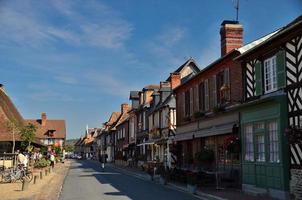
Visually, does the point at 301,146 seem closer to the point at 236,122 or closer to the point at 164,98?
the point at 236,122

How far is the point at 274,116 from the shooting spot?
15578 millimetres

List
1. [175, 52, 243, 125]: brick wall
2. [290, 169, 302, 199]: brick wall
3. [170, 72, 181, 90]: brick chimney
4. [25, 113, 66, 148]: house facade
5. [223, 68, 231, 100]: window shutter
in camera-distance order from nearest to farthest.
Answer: [290, 169, 302, 199]: brick wall, [175, 52, 243, 125]: brick wall, [223, 68, 231, 100]: window shutter, [170, 72, 181, 90]: brick chimney, [25, 113, 66, 148]: house facade

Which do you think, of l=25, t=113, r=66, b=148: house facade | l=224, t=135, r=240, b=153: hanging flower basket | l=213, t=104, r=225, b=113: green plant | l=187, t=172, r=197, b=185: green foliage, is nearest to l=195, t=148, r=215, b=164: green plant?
l=213, t=104, r=225, b=113: green plant

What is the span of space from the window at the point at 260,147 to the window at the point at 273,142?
55 centimetres

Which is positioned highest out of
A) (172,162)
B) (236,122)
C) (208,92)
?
(208,92)

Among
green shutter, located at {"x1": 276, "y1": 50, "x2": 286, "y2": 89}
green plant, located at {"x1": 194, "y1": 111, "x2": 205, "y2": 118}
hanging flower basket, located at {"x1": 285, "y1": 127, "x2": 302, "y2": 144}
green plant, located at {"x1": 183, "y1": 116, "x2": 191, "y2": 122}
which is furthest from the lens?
green plant, located at {"x1": 183, "y1": 116, "x2": 191, "y2": 122}

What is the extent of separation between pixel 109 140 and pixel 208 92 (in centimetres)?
5499

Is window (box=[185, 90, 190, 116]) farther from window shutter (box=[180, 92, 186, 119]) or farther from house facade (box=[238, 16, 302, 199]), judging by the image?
house facade (box=[238, 16, 302, 199])

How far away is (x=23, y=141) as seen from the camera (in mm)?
32625

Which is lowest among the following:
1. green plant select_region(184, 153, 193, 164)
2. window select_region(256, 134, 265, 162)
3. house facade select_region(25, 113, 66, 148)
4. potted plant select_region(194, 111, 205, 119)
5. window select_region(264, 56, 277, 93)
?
green plant select_region(184, 153, 193, 164)

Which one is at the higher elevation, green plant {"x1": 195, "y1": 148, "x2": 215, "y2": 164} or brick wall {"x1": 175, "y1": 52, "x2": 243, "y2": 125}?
brick wall {"x1": 175, "y1": 52, "x2": 243, "y2": 125}

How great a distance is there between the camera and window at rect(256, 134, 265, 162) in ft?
54.3

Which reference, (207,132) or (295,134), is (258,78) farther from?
(207,132)

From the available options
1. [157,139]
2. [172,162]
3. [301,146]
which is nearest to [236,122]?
[301,146]
